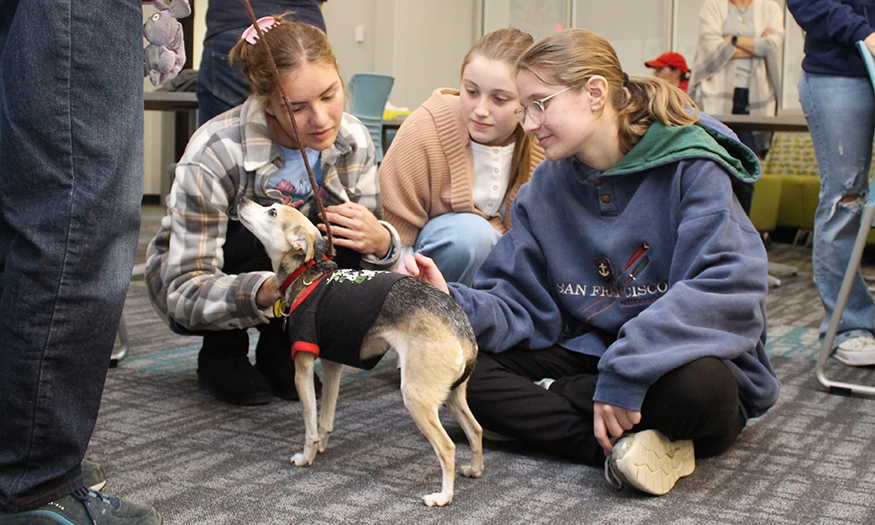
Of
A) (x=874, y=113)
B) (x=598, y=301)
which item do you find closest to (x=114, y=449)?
(x=598, y=301)

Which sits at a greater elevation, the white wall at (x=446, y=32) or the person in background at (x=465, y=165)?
the white wall at (x=446, y=32)

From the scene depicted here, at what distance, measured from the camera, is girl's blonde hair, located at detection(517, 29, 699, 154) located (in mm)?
1641

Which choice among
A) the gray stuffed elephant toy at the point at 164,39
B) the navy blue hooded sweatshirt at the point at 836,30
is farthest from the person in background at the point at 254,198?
the navy blue hooded sweatshirt at the point at 836,30

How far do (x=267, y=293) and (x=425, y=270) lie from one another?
0.42m

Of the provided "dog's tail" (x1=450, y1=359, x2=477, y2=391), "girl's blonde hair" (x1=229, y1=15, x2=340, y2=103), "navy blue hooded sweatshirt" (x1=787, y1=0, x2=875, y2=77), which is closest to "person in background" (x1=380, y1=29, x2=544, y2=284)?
"girl's blonde hair" (x1=229, y1=15, x2=340, y2=103)

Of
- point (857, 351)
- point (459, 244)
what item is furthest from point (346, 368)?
point (857, 351)

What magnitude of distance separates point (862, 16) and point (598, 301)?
1.49m

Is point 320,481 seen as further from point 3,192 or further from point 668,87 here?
point 668,87

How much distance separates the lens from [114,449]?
1652 mm

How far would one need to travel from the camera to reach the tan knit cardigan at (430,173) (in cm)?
225

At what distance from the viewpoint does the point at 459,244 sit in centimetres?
211

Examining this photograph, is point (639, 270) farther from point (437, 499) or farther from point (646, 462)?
point (437, 499)

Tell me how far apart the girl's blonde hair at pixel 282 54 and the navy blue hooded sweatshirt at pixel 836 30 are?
62.3 inches

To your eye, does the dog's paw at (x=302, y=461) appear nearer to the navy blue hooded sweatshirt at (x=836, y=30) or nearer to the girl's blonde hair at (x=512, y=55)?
the girl's blonde hair at (x=512, y=55)
